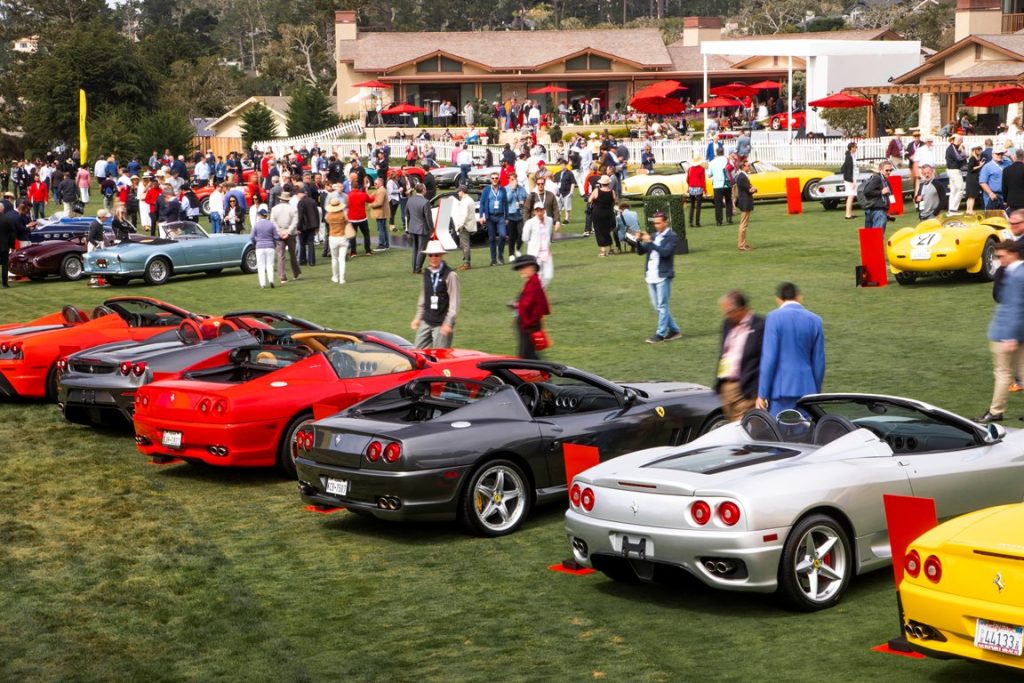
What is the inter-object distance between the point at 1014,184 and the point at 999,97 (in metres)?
20.9

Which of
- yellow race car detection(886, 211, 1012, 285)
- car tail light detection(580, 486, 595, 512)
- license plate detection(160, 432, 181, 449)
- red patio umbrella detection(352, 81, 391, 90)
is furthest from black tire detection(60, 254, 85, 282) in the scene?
red patio umbrella detection(352, 81, 391, 90)

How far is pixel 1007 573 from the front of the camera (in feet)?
21.8

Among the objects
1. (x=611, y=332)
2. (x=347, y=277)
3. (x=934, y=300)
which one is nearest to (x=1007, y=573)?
(x=611, y=332)

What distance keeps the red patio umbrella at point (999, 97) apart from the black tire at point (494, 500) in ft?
123

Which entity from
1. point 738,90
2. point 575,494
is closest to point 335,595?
point 575,494

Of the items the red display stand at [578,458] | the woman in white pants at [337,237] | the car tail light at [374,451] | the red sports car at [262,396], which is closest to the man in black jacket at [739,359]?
the red display stand at [578,458]

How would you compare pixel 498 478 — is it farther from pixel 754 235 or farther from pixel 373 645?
pixel 754 235

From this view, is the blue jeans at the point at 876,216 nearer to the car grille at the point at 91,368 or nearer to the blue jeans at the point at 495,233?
the blue jeans at the point at 495,233

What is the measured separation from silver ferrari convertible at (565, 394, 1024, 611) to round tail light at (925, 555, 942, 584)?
4.32 ft

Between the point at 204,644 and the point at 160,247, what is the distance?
71.9 ft

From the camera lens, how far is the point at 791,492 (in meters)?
8.31

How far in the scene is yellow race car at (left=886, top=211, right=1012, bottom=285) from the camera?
21.6 metres

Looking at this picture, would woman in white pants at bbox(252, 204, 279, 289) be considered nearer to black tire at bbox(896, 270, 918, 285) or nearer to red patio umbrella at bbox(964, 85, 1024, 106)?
black tire at bbox(896, 270, 918, 285)

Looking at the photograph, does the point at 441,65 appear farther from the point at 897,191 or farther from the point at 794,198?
the point at 897,191
